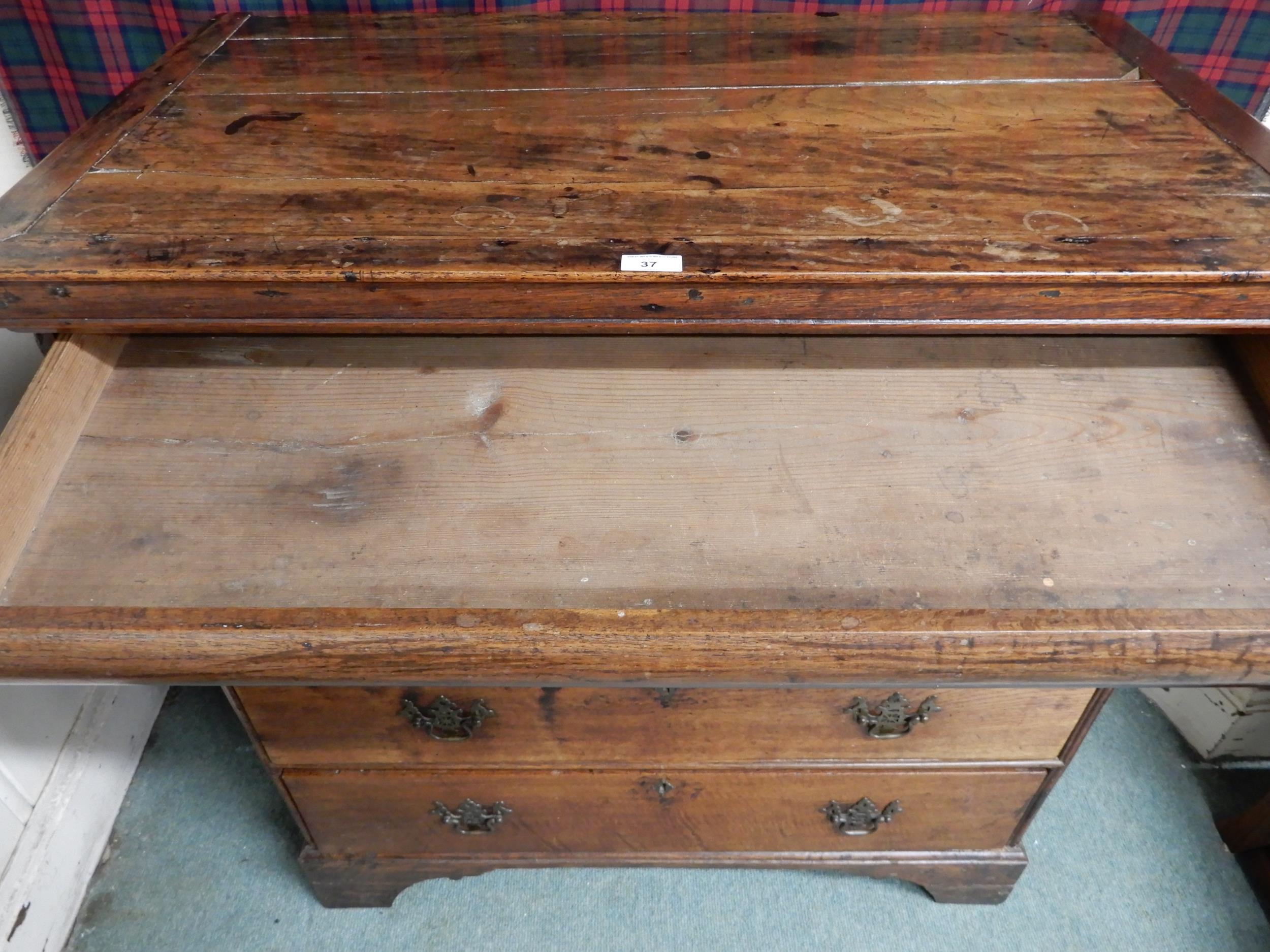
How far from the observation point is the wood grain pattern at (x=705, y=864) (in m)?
1.05

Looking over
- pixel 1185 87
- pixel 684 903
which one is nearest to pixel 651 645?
pixel 684 903

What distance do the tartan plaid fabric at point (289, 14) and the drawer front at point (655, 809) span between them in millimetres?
1010

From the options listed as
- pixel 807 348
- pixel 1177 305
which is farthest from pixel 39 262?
pixel 1177 305

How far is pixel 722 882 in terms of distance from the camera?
1.17 meters

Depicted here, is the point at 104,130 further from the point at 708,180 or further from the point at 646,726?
the point at 646,726

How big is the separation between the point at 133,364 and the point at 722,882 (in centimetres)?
95

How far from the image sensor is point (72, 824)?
1138 mm

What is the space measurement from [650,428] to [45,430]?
52 cm

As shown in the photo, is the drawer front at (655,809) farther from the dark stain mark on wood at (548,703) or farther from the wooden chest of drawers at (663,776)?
the dark stain mark on wood at (548,703)

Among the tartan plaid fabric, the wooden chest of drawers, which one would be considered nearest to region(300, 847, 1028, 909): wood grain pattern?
the wooden chest of drawers

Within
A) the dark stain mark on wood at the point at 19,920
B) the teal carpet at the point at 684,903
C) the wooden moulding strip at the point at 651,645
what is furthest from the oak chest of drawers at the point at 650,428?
the dark stain mark on wood at the point at 19,920

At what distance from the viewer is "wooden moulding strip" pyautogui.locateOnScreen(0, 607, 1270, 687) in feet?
1.98

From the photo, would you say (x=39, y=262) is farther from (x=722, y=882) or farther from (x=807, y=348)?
(x=722, y=882)

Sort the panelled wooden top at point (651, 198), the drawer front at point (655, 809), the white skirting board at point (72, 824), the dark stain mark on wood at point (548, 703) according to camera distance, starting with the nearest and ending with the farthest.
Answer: the panelled wooden top at point (651, 198)
the dark stain mark on wood at point (548, 703)
the drawer front at point (655, 809)
the white skirting board at point (72, 824)
